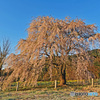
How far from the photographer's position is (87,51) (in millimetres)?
10945

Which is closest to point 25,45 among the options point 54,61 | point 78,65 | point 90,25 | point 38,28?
point 38,28

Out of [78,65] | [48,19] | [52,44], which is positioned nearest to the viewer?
[78,65]

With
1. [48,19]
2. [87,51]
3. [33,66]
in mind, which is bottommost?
[33,66]

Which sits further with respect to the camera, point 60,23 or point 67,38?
point 60,23

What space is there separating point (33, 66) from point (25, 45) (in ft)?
7.49

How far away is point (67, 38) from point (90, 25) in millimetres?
2967

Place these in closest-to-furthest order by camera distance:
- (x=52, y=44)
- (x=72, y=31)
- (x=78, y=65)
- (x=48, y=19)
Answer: (x=78, y=65), (x=52, y=44), (x=72, y=31), (x=48, y=19)

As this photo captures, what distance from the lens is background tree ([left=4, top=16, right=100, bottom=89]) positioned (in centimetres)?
1007

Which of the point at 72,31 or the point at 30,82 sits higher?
the point at 72,31

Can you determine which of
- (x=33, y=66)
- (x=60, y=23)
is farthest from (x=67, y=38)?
(x=33, y=66)

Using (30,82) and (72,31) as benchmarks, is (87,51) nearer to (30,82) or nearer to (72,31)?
(72,31)

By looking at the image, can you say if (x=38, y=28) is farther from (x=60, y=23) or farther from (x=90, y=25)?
(x=90, y=25)

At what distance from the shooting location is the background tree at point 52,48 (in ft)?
A: 33.0

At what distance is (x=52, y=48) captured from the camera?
10.0m
